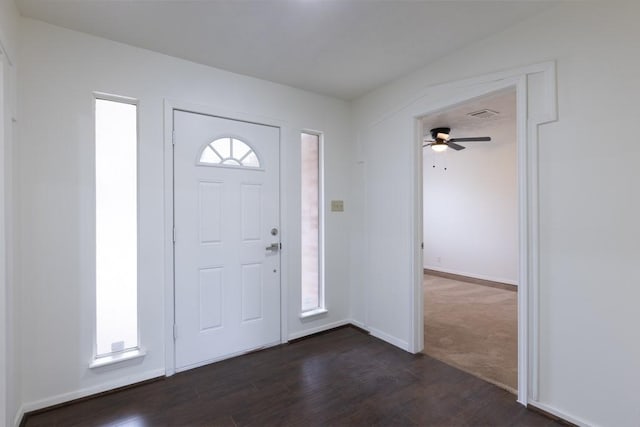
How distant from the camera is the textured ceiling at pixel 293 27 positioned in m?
1.93

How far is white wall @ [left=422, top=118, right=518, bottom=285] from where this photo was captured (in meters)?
5.41

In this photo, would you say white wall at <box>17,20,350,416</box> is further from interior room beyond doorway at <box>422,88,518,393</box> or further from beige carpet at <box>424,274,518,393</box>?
beige carpet at <box>424,274,518,393</box>

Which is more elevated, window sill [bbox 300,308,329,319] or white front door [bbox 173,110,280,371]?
white front door [bbox 173,110,280,371]

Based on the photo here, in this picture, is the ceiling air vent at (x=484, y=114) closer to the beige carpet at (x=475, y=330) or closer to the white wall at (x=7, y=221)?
the beige carpet at (x=475, y=330)

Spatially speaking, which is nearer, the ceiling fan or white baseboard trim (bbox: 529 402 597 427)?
white baseboard trim (bbox: 529 402 597 427)

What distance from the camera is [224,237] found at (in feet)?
9.08

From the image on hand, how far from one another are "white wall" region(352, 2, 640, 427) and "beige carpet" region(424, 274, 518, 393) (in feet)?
1.85

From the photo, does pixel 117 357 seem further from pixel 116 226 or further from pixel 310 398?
pixel 310 398

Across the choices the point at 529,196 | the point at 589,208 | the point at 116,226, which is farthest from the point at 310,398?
the point at 589,208

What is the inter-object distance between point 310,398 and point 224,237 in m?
1.46

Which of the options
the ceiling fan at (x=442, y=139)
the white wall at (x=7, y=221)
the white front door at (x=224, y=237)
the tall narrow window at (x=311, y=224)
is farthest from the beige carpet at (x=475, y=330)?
the white wall at (x=7, y=221)

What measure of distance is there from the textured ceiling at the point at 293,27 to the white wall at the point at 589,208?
11.5 inches

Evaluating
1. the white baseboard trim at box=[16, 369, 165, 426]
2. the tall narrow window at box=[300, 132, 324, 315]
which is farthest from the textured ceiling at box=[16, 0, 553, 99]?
the white baseboard trim at box=[16, 369, 165, 426]

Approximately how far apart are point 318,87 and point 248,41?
3.29 ft
